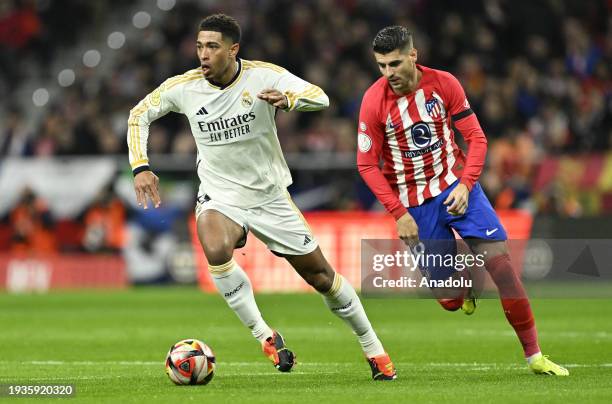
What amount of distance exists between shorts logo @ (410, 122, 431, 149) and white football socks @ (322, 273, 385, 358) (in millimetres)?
1096

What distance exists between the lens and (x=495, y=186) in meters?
20.3

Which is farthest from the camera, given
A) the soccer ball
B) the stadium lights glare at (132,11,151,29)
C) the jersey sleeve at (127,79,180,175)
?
the stadium lights glare at (132,11,151,29)

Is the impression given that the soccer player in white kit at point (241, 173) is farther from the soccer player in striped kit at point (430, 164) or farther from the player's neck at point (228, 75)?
the soccer player in striped kit at point (430, 164)

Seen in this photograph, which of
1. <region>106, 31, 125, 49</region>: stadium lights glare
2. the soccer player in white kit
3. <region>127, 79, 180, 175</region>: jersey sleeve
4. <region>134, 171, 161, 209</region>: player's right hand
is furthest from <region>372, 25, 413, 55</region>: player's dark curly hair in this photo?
<region>106, 31, 125, 49</region>: stadium lights glare

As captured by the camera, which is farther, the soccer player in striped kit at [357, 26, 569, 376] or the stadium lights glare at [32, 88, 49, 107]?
the stadium lights glare at [32, 88, 49, 107]

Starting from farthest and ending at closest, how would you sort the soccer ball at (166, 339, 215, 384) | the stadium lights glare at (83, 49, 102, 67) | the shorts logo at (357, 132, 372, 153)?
the stadium lights glare at (83, 49, 102, 67)
the shorts logo at (357, 132, 372, 153)
the soccer ball at (166, 339, 215, 384)

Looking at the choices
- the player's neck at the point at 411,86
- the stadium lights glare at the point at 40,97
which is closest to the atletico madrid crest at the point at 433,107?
the player's neck at the point at 411,86

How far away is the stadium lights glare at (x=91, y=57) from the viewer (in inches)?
1034

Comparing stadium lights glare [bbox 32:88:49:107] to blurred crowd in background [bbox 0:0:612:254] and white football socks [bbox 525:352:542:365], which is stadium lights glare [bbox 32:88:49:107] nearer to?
blurred crowd in background [bbox 0:0:612:254]

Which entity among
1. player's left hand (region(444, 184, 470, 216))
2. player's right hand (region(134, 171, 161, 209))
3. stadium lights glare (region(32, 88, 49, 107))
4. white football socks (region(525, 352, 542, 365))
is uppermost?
player's right hand (region(134, 171, 161, 209))

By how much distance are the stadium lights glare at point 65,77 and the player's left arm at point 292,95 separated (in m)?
17.2

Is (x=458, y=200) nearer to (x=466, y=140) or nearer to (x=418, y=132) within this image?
(x=466, y=140)

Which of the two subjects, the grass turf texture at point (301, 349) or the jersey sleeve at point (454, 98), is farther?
the jersey sleeve at point (454, 98)

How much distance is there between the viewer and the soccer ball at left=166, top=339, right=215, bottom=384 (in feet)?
28.0
